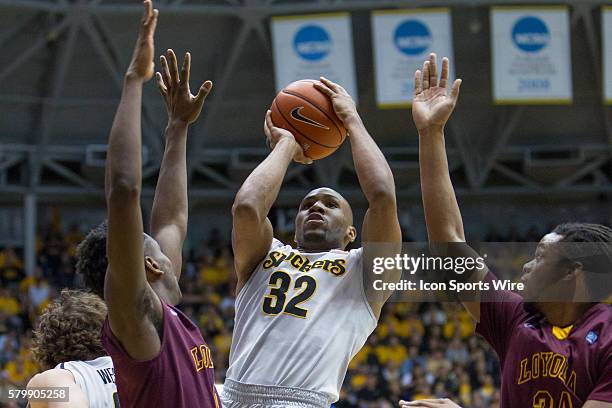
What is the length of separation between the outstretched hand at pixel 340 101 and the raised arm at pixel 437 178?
0.43 m

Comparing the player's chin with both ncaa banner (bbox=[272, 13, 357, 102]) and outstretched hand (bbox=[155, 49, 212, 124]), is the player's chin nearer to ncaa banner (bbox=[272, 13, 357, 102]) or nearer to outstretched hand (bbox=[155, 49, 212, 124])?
outstretched hand (bbox=[155, 49, 212, 124])

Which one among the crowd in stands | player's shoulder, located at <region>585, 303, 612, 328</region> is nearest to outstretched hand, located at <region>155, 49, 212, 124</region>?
player's shoulder, located at <region>585, 303, 612, 328</region>

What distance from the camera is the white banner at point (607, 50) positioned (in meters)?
16.0

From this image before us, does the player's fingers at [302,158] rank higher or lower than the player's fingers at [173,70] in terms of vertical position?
lower

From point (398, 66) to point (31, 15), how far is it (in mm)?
6658

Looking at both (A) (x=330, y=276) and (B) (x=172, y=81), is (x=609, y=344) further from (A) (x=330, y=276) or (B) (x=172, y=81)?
(B) (x=172, y=81)

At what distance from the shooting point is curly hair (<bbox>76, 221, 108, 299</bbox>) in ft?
13.2

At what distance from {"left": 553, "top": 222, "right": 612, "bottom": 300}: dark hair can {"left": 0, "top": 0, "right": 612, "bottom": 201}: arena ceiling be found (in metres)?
12.8

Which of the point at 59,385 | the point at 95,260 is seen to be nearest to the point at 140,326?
the point at 95,260

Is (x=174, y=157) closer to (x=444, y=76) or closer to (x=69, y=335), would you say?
(x=69, y=335)

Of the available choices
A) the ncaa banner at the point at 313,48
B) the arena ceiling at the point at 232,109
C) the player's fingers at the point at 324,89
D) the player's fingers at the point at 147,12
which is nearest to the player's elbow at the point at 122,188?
the player's fingers at the point at 147,12

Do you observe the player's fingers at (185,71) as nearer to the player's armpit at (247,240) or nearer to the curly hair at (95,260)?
the player's armpit at (247,240)

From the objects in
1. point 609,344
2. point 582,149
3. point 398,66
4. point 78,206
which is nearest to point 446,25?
point 398,66

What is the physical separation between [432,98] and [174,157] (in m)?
1.38
